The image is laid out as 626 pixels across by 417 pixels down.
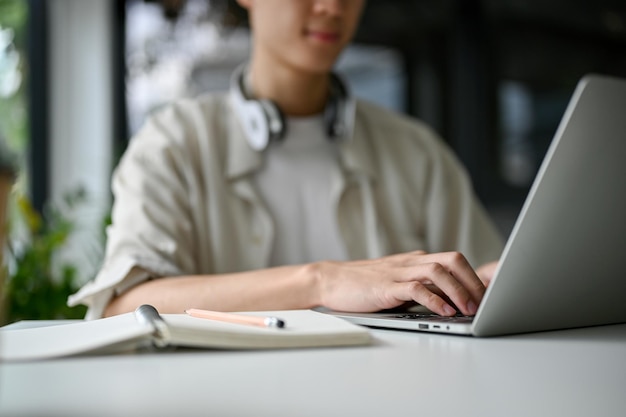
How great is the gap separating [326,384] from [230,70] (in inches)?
140

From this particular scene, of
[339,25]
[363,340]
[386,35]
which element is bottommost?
[386,35]

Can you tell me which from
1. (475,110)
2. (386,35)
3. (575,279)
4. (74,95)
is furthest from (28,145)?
(575,279)

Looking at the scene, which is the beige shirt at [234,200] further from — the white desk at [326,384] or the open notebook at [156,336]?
the white desk at [326,384]

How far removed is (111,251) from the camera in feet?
4.54

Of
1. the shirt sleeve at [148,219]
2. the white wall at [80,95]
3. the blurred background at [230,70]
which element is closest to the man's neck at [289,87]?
the shirt sleeve at [148,219]

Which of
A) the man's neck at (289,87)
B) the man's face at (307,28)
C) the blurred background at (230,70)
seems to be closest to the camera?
the man's face at (307,28)

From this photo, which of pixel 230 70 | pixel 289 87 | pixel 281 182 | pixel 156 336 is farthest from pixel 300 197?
pixel 230 70

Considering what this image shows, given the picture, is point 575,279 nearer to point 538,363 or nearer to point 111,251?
point 538,363

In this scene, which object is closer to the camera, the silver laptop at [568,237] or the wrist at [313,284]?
the silver laptop at [568,237]

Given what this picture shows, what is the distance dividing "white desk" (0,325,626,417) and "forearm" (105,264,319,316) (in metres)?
0.36

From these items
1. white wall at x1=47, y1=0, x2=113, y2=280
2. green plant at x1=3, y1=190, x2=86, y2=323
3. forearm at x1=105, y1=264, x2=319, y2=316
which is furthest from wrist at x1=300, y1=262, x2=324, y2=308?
white wall at x1=47, y1=0, x2=113, y2=280

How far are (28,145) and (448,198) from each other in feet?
8.17

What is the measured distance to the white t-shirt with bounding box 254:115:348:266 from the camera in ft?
5.45

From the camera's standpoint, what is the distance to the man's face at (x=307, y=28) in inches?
62.8
